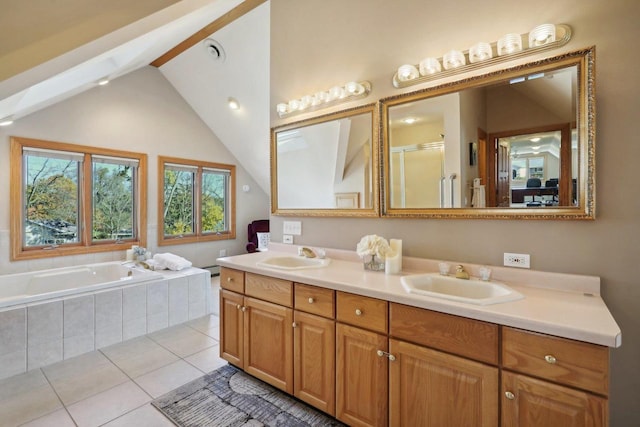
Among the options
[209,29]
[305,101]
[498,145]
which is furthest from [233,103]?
[498,145]

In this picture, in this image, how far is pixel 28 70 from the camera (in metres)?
1.44

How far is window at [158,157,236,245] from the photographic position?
15.6ft

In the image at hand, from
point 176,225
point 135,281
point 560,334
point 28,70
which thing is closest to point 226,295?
point 135,281

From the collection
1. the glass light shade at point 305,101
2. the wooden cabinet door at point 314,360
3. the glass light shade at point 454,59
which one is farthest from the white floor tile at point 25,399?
the glass light shade at point 454,59

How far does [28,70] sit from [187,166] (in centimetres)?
365

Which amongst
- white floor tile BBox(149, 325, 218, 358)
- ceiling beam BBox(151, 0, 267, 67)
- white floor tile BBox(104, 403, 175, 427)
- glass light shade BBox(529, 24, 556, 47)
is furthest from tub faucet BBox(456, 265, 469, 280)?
ceiling beam BBox(151, 0, 267, 67)

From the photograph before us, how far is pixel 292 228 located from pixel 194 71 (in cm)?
306

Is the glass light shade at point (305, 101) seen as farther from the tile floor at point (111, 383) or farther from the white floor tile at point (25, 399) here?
the white floor tile at point (25, 399)

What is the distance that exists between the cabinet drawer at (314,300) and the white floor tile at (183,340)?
1.47 metres

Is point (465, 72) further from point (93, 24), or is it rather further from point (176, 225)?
point (176, 225)

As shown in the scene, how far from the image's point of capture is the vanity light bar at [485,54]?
1500mm

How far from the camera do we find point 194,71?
427cm

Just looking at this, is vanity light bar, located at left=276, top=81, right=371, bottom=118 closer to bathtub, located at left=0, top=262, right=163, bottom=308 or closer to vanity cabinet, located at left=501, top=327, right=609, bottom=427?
vanity cabinet, located at left=501, top=327, right=609, bottom=427

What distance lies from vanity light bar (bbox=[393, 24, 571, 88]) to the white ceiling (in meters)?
1.29
